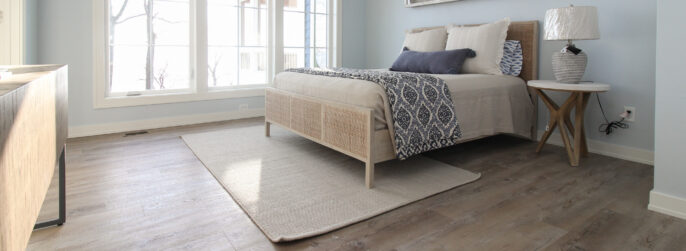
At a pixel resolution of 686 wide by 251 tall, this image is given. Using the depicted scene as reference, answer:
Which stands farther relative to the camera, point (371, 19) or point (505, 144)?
point (371, 19)

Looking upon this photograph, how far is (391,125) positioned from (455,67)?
1.31 metres

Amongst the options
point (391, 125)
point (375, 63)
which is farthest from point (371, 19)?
point (391, 125)

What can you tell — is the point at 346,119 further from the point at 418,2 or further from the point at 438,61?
the point at 418,2

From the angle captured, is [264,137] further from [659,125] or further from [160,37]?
[659,125]

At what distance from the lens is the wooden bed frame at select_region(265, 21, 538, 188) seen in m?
2.23

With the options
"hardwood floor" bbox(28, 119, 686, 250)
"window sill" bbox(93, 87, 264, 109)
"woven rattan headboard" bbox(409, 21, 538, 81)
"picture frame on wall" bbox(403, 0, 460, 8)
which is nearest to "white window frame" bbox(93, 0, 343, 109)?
"window sill" bbox(93, 87, 264, 109)

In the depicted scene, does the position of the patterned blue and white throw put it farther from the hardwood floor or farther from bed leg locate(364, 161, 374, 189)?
the hardwood floor

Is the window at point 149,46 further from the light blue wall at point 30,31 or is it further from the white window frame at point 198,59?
the light blue wall at point 30,31

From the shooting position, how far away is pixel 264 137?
3.47 metres

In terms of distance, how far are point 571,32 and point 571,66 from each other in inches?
9.2

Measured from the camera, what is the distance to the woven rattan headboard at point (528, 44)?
131 inches

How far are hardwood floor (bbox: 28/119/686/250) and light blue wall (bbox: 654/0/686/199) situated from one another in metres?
0.20

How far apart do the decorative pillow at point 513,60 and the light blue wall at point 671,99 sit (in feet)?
4.94

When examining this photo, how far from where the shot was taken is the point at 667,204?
6.29 feet
